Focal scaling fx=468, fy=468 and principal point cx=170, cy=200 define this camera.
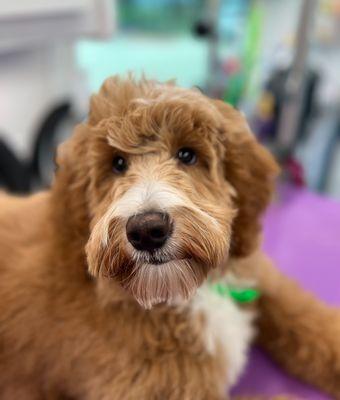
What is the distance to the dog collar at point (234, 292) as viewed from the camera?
93 cm

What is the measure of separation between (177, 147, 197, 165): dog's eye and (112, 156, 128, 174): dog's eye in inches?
3.7

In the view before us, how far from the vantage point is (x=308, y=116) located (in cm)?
245

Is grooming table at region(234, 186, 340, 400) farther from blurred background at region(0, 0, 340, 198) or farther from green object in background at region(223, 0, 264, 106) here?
green object in background at region(223, 0, 264, 106)

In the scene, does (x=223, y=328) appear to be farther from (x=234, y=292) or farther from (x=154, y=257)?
(x=154, y=257)

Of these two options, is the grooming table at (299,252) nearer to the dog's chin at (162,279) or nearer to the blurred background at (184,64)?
the blurred background at (184,64)

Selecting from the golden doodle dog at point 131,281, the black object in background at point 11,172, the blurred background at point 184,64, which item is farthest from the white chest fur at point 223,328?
the black object in background at point 11,172

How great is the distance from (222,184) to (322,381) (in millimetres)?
479

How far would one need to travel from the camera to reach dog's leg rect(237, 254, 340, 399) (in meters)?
0.97

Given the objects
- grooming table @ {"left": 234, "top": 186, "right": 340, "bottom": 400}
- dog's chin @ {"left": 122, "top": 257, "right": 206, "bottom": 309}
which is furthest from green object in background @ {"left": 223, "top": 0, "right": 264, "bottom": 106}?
dog's chin @ {"left": 122, "top": 257, "right": 206, "bottom": 309}

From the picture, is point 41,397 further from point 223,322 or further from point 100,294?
point 223,322

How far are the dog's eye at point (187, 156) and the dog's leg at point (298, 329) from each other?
0.93 ft

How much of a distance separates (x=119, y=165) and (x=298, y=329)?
1.75 feet

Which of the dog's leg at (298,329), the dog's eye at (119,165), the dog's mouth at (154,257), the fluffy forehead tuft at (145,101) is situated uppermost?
the fluffy forehead tuft at (145,101)

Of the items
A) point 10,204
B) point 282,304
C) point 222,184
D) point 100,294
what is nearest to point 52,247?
point 100,294
